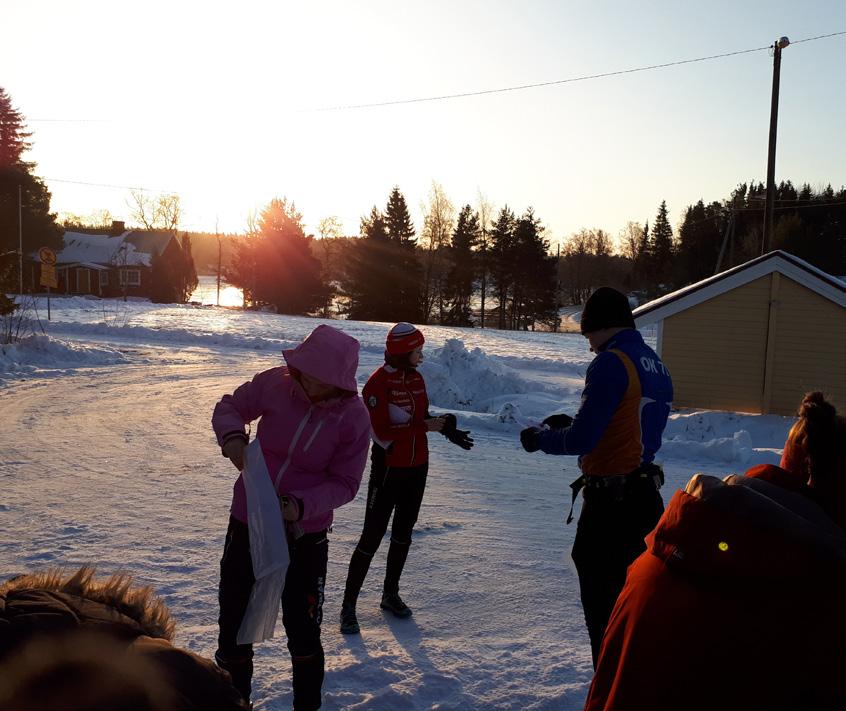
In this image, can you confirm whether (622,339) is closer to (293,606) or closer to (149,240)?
(293,606)

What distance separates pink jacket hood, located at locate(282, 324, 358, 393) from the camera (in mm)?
3004

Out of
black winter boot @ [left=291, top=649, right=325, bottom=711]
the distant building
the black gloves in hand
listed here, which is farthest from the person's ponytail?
the distant building

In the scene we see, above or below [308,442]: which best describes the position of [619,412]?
above

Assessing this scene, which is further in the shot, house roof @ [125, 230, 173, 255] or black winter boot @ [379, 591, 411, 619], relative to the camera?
house roof @ [125, 230, 173, 255]

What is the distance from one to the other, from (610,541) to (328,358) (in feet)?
5.06

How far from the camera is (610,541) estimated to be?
323cm

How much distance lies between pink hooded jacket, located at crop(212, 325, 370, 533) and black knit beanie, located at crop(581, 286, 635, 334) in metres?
1.15

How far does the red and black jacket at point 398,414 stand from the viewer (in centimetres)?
446

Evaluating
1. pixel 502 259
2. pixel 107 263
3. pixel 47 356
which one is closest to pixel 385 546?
pixel 47 356

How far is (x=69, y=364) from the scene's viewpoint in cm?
1673

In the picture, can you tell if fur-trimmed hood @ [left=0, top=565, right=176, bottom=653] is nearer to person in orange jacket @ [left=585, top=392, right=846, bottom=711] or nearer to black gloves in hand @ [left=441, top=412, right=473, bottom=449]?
person in orange jacket @ [left=585, top=392, right=846, bottom=711]

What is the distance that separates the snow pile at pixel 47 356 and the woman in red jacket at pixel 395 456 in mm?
13299

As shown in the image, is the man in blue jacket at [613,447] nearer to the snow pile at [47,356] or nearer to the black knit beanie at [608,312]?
the black knit beanie at [608,312]

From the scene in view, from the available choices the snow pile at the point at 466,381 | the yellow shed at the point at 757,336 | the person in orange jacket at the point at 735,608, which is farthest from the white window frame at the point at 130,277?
the person in orange jacket at the point at 735,608
